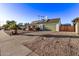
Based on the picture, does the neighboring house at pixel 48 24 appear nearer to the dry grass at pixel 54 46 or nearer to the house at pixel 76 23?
the dry grass at pixel 54 46

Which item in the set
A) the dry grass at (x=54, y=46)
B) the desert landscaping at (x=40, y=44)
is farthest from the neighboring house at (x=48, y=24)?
the dry grass at (x=54, y=46)

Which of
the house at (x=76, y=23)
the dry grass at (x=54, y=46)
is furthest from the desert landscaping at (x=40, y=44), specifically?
the house at (x=76, y=23)

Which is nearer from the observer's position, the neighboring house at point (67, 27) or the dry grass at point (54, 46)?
the dry grass at point (54, 46)

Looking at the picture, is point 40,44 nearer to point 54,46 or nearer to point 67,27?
point 54,46

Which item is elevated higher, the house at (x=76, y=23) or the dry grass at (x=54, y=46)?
the house at (x=76, y=23)

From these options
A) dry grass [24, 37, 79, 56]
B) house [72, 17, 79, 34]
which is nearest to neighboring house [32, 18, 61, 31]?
dry grass [24, 37, 79, 56]

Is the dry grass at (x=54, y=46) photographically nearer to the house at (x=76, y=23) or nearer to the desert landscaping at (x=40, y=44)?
the desert landscaping at (x=40, y=44)

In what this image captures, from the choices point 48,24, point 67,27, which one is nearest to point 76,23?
point 67,27

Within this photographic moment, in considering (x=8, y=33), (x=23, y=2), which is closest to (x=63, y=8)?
(x=23, y=2)

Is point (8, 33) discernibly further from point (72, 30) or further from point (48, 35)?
point (72, 30)

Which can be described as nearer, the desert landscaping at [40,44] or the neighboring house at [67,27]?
the desert landscaping at [40,44]

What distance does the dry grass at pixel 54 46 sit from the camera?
436cm

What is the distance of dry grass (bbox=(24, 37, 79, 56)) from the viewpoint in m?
4.36

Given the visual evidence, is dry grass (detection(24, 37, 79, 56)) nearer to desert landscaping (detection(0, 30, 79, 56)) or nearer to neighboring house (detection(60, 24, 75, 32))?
desert landscaping (detection(0, 30, 79, 56))
